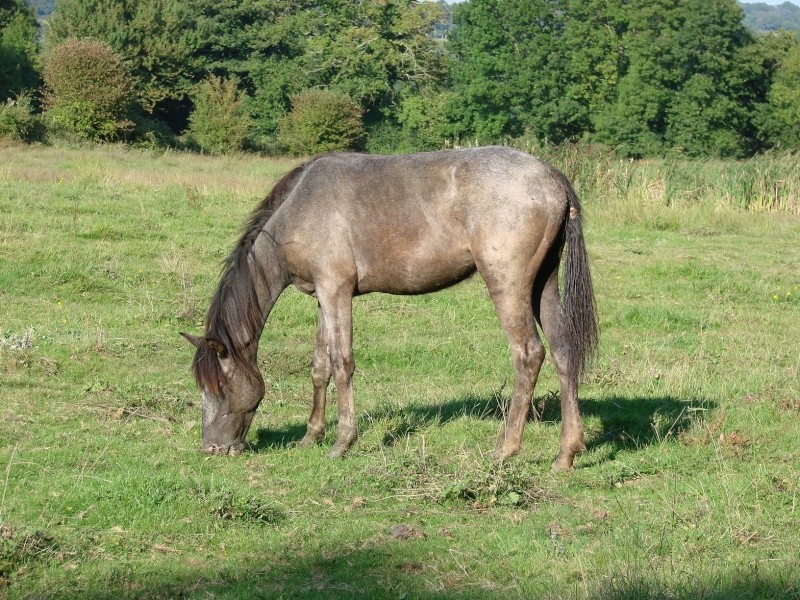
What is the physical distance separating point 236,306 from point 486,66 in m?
54.9

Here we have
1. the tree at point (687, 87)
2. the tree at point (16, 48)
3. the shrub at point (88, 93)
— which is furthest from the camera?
the tree at point (687, 87)

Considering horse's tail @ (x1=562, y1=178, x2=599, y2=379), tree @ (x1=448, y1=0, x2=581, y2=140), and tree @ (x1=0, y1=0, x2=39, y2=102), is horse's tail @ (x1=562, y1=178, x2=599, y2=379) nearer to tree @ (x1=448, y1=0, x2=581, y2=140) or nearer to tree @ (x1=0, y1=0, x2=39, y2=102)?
tree @ (x1=0, y1=0, x2=39, y2=102)

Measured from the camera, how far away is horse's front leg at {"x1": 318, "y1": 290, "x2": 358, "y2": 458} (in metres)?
7.40

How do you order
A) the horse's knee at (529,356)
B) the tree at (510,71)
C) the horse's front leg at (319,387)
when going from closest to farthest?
1. the horse's knee at (529,356)
2. the horse's front leg at (319,387)
3. the tree at (510,71)

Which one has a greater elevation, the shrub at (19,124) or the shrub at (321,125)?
the shrub at (19,124)

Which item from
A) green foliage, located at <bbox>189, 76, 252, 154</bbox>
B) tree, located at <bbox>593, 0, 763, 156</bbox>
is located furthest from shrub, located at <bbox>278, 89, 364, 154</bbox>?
tree, located at <bbox>593, 0, 763, 156</bbox>

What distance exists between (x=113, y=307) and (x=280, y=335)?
2182 millimetres

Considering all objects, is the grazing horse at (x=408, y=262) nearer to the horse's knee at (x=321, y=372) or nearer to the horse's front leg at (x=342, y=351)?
the horse's front leg at (x=342, y=351)

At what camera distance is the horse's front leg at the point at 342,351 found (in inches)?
291

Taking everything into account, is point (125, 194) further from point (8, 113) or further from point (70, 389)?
point (8, 113)

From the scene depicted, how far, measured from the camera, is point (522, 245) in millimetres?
6961

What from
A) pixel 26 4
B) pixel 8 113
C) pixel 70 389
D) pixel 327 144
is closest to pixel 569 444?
pixel 70 389

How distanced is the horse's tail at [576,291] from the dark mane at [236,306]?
2186mm

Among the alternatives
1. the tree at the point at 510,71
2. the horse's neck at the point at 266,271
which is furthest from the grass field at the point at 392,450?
the tree at the point at 510,71
